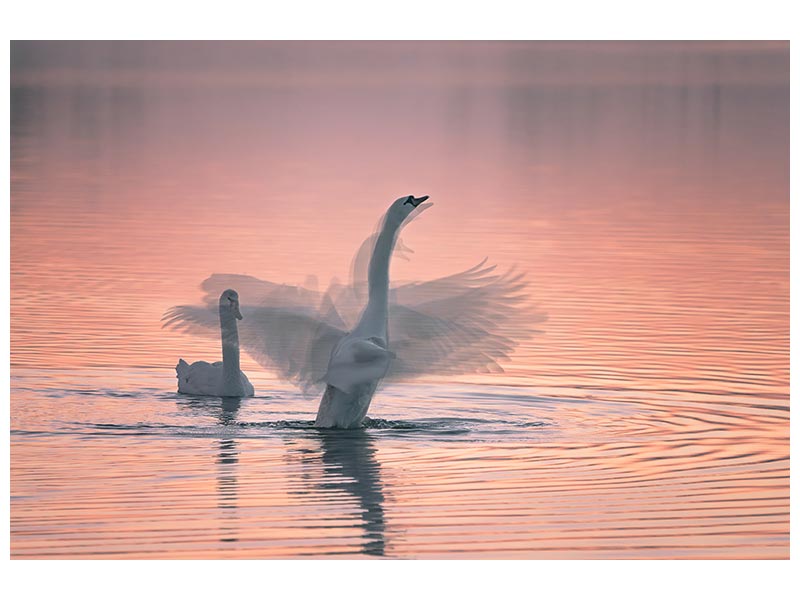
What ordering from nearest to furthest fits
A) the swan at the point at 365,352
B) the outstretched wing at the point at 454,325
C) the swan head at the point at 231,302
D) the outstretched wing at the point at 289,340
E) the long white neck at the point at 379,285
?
the swan at the point at 365,352 → the long white neck at the point at 379,285 → the outstretched wing at the point at 454,325 → the outstretched wing at the point at 289,340 → the swan head at the point at 231,302

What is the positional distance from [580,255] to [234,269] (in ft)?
13.2

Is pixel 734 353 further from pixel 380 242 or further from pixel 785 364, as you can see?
pixel 380 242

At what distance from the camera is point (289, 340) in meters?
16.8

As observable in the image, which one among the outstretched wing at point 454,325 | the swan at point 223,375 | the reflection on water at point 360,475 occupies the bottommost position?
the reflection on water at point 360,475

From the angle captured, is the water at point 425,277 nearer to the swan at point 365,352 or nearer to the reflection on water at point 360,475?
the reflection on water at point 360,475

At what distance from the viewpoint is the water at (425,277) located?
531 inches

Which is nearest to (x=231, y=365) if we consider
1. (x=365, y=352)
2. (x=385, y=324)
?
(x=385, y=324)

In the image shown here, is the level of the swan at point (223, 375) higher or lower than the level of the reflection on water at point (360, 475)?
higher

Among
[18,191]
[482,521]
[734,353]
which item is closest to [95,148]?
[18,191]

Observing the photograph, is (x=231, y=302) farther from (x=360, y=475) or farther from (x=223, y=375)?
(x=360, y=475)

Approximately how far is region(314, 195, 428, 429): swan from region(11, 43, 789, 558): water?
0.89ft

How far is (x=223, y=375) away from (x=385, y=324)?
201 cm

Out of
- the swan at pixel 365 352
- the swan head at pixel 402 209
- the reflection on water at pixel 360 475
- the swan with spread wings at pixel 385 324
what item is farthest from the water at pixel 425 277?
the swan head at pixel 402 209

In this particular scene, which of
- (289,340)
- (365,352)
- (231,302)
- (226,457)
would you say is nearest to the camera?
(226,457)
